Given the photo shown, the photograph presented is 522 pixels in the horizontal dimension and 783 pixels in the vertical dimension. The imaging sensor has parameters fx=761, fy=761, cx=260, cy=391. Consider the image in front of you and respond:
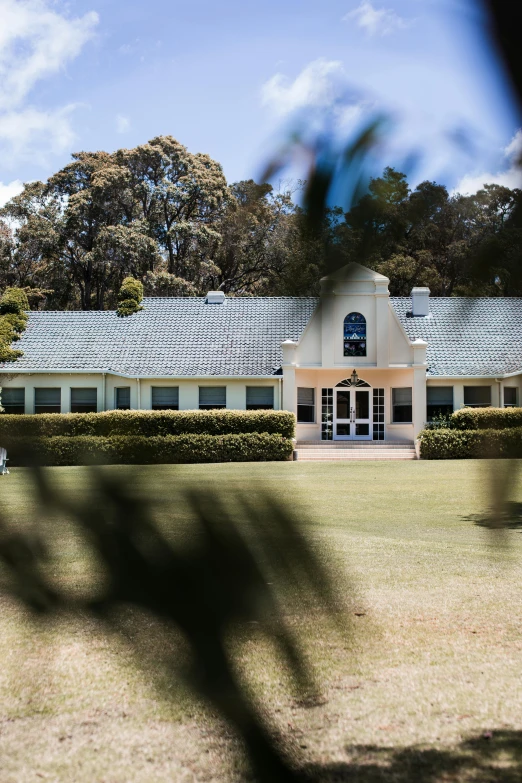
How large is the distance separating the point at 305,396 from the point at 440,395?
4934 mm

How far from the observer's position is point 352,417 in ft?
92.7

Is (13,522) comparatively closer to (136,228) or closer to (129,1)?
(129,1)

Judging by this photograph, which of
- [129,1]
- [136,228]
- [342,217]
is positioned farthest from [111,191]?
[342,217]

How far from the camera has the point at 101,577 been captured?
1.02 m

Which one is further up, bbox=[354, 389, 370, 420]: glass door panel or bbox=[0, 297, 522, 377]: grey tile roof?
bbox=[0, 297, 522, 377]: grey tile roof

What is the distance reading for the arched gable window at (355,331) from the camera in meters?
1.12

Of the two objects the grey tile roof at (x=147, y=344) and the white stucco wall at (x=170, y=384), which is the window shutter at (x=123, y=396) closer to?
the white stucco wall at (x=170, y=384)

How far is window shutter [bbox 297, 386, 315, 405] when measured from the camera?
1117 inches

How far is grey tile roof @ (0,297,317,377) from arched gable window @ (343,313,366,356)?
2555cm

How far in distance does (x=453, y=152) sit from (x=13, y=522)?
81 cm

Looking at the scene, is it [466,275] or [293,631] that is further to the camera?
[466,275]

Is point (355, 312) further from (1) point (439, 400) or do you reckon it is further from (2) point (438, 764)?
(1) point (439, 400)

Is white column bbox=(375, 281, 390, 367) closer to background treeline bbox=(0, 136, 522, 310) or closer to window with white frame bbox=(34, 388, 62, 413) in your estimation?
background treeline bbox=(0, 136, 522, 310)

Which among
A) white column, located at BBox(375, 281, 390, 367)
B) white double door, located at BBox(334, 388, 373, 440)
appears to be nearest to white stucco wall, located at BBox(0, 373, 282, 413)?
white double door, located at BBox(334, 388, 373, 440)
